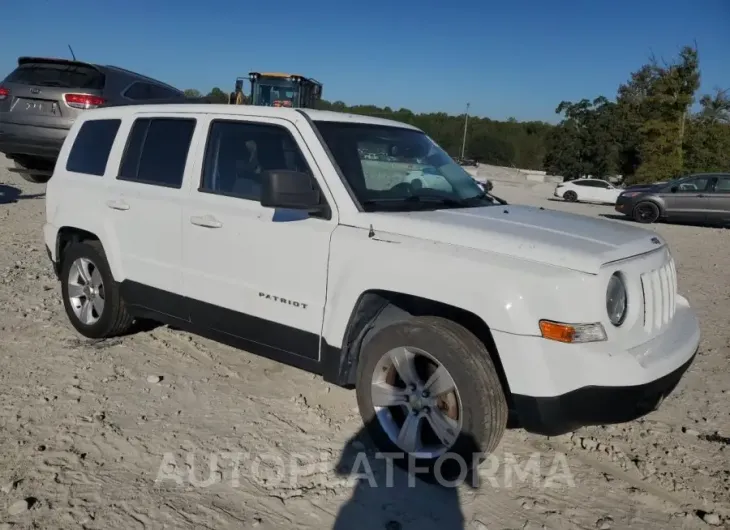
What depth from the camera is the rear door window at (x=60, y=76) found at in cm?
838

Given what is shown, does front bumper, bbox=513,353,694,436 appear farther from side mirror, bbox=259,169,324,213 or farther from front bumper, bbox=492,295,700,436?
side mirror, bbox=259,169,324,213

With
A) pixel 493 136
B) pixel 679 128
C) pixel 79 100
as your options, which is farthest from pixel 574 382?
pixel 493 136

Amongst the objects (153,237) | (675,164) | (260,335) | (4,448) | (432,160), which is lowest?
(4,448)

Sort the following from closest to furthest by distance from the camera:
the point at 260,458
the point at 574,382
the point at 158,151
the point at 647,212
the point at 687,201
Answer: the point at 574,382 < the point at 260,458 < the point at 158,151 < the point at 687,201 < the point at 647,212

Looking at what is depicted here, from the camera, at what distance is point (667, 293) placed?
348 centimetres

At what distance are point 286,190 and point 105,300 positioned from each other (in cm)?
234

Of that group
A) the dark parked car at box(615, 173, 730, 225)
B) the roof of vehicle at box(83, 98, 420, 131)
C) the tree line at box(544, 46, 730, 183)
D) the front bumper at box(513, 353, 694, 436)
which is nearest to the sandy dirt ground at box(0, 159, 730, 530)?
the front bumper at box(513, 353, 694, 436)

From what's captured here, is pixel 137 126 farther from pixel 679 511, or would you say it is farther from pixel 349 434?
pixel 679 511

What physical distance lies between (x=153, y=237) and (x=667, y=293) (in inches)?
131

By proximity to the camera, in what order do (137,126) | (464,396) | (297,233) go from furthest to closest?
1. (137,126)
2. (297,233)
3. (464,396)

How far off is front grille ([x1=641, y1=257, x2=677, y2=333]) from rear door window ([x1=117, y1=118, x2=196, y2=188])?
2994 millimetres

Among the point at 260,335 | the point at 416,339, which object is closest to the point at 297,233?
the point at 260,335

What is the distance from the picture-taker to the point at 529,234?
3309 mm

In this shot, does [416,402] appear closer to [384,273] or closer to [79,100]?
[384,273]
